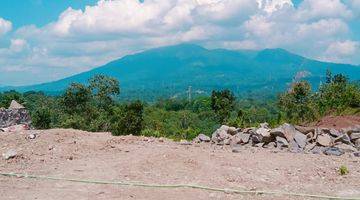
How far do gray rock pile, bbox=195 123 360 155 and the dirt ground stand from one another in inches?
28.7

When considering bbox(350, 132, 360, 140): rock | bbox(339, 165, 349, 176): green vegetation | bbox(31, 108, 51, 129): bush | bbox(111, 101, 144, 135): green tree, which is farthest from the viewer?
bbox(31, 108, 51, 129): bush

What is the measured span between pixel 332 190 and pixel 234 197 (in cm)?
201

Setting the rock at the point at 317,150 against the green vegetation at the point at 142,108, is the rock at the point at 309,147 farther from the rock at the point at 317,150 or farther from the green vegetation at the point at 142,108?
the green vegetation at the point at 142,108

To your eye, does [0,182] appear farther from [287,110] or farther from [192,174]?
[287,110]

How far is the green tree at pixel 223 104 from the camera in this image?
33.2 m

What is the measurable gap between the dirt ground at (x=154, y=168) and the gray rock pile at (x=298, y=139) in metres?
0.73

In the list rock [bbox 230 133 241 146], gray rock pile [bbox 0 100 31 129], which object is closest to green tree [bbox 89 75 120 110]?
gray rock pile [bbox 0 100 31 129]

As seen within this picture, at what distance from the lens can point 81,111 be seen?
3519cm

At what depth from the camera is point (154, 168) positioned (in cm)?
996

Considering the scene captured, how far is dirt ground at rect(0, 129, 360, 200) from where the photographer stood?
8656 millimetres

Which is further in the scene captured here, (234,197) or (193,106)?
(193,106)

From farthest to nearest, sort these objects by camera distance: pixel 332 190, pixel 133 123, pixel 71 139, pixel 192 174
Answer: pixel 133 123
pixel 71 139
pixel 192 174
pixel 332 190

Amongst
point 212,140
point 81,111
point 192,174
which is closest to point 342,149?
point 212,140

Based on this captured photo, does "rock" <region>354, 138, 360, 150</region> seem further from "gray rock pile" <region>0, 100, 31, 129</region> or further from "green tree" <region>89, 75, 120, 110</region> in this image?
"gray rock pile" <region>0, 100, 31, 129</region>
